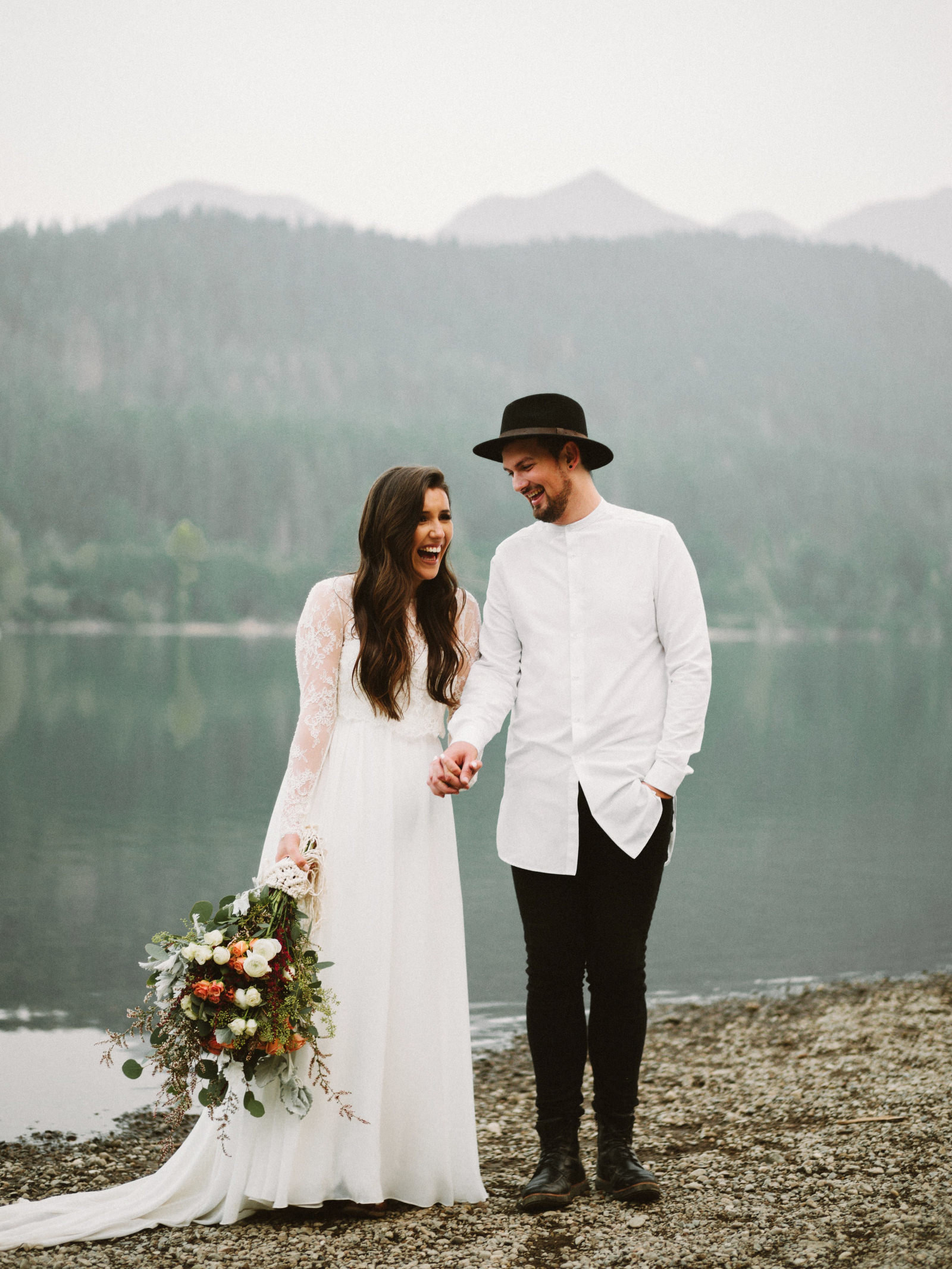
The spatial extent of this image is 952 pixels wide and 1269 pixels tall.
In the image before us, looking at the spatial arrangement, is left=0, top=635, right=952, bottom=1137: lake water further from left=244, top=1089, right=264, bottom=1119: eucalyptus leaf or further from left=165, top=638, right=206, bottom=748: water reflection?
left=244, top=1089, right=264, bottom=1119: eucalyptus leaf

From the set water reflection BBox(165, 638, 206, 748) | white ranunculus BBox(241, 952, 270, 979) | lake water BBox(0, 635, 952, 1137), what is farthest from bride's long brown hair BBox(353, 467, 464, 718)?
water reflection BBox(165, 638, 206, 748)

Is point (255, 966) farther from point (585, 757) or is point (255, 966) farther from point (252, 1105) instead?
point (585, 757)

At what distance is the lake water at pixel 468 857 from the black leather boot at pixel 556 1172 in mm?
2658

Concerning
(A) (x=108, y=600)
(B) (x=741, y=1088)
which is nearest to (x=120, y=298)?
(A) (x=108, y=600)

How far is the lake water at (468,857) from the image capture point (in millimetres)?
8102

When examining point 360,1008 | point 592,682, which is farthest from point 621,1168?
point 592,682

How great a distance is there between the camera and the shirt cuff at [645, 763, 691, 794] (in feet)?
10.6

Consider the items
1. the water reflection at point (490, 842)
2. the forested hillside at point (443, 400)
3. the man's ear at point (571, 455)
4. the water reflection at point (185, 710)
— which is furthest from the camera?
the forested hillside at point (443, 400)

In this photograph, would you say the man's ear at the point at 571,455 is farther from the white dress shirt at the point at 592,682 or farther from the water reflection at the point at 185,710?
the water reflection at the point at 185,710

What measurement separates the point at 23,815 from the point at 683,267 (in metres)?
133

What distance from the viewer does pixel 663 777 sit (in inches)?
128

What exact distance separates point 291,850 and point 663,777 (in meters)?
0.96

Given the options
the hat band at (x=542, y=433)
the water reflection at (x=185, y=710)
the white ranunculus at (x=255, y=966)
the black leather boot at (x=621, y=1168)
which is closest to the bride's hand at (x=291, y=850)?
the white ranunculus at (x=255, y=966)

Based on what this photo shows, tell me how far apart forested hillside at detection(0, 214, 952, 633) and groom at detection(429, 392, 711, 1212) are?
76.5m
